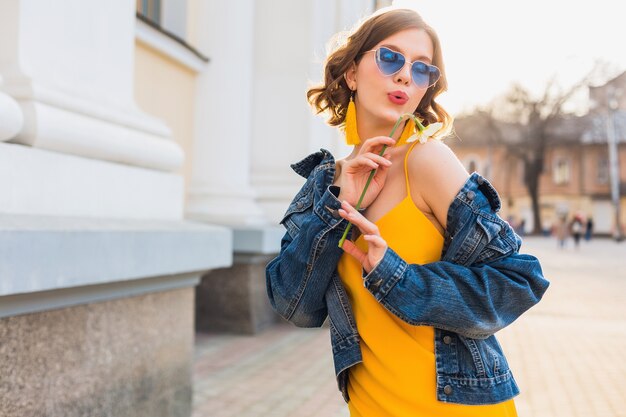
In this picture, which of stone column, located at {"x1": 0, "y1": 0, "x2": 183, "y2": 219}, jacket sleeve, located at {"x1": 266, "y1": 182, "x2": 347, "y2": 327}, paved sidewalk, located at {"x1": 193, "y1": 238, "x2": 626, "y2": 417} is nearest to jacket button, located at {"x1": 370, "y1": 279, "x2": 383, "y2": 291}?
jacket sleeve, located at {"x1": 266, "y1": 182, "x2": 347, "y2": 327}

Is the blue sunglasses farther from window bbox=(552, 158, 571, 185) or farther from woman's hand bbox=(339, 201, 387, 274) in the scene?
window bbox=(552, 158, 571, 185)

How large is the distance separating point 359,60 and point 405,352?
Result: 2.15ft

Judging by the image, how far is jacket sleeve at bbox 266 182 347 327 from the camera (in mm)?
1515

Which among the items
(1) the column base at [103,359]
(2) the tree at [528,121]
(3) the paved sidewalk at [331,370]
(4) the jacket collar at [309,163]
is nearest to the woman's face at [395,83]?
(4) the jacket collar at [309,163]

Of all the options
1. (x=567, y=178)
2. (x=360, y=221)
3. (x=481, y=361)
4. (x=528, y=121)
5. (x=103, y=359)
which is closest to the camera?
(x=360, y=221)

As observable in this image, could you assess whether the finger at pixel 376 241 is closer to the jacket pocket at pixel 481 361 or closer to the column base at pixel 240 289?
the jacket pocket at pixel 481 361

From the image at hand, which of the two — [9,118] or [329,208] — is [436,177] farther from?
[9,118]

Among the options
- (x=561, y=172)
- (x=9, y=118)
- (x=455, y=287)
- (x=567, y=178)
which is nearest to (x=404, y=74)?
(x=455, y=287)

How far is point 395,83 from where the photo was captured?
4.99 feet

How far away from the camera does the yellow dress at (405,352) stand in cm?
143

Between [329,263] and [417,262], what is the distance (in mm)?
196

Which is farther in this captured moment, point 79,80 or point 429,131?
point 79,80

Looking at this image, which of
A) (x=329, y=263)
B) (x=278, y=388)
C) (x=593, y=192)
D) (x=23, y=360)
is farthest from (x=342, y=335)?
(x=593, y=192)

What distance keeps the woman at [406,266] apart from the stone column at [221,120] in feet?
18.8
